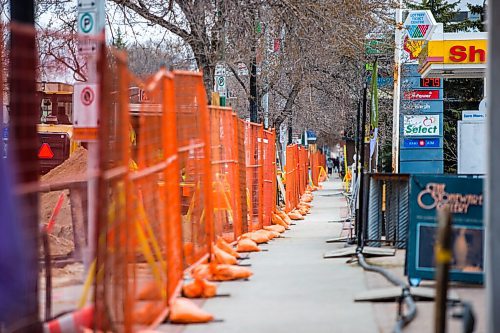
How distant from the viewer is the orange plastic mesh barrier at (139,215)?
687 centimetres

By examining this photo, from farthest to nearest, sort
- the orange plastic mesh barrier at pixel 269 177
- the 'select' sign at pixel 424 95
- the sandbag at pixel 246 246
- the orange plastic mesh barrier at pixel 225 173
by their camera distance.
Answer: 1. the 'select' sign at pixel 424 95
2. the orange plastic mesh barrier at pixel 269 177
3. the sandbag at pixel 246 246
4. the orange plastic mesh barrier at pixel 225 173

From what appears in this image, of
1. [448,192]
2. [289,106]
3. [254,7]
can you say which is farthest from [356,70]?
[448,192]

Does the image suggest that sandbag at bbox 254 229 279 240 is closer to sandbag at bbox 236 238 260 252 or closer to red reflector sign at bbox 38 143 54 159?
sandbag at bbox 236 238 260 252

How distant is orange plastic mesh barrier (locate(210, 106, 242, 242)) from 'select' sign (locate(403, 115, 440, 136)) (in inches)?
1198

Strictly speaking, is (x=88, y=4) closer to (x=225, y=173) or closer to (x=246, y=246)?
(x=225, y=173)

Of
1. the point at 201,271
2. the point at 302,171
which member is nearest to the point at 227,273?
the point at 201,271

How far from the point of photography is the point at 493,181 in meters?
6.39

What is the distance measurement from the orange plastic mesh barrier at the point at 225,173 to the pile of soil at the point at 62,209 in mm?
2284

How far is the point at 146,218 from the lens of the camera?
8.17 m

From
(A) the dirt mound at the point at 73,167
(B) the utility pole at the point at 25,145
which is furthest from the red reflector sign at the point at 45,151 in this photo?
(B) the utility pole at the point at 25,145

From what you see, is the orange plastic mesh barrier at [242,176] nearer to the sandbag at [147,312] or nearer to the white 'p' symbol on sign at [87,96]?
the white 'p' symbol on sign at [87,96]

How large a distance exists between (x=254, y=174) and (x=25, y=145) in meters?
14.5

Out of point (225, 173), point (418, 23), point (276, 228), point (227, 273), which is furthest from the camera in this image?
point (418, 23)

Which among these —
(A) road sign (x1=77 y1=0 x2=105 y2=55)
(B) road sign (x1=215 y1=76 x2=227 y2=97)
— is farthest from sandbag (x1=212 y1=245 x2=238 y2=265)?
(B) road sign (x1=215 y1=76 x2=227 y2=97)
